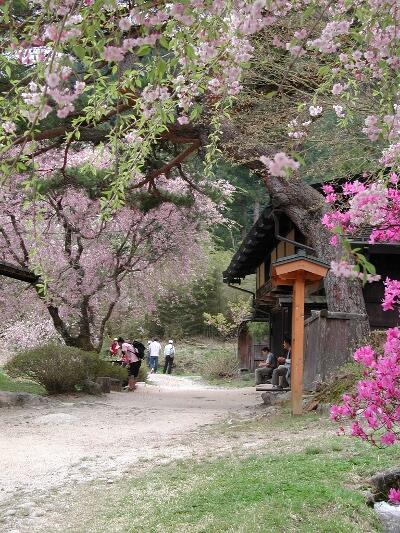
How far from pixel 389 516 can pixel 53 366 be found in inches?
435

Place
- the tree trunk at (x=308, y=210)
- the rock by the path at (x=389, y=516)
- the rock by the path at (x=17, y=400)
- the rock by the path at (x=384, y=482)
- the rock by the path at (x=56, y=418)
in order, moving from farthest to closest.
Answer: the rock by the path at (x=17, y=400), the tree trunk at (x=308, y=210), the rock by the path at (x=56, y=418), the rock by the path at (x=384, y=482), the rock by the path at (x=389, y=516)

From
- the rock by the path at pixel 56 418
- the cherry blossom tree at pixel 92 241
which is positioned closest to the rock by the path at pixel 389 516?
the rock by the path at pixel 56 418

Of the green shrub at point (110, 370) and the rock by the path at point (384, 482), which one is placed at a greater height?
the green shrub at point (110, 370)

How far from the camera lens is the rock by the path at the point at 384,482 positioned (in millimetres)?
5047

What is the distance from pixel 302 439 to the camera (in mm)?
7734

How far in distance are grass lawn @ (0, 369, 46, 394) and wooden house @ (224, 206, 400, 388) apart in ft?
19.1

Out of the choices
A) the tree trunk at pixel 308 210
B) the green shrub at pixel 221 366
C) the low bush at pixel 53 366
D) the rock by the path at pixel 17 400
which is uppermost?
the tree trunk at pixel 308 210

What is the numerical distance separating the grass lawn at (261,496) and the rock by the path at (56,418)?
455 centimetres

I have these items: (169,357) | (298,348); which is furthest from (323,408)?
(169,357)

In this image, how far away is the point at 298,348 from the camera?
10477mm

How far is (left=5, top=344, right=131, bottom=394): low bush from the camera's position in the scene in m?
14.8

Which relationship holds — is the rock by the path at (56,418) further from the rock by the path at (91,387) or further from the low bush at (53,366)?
the rock by the path at (91,387)

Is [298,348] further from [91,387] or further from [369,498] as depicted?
[91,387]

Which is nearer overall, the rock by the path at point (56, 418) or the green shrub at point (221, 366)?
the rock by the path at point (56, 418)
